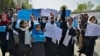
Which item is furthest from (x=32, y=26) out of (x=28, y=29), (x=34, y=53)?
(x=34, y=53)

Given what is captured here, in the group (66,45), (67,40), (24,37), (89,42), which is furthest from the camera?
(89,42)

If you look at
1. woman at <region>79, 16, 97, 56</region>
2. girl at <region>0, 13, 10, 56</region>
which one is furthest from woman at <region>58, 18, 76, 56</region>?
girl at <region>0, 13, 10, 56</region>

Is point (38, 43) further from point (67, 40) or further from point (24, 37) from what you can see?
point (67, 40)

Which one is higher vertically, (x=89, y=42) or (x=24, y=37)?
(x=24, y=37)

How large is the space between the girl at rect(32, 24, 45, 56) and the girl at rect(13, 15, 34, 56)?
16 cm

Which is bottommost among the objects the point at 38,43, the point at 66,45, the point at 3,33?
the point at 66,45

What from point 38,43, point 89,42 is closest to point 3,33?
point 38,43

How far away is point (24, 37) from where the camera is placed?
11.1 metres

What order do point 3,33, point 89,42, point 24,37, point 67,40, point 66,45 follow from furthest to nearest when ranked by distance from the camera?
point 3,33 → point 89,42 → point 66,45 → point 67,40 → point 24,37

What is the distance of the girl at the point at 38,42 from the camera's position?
1098 cm

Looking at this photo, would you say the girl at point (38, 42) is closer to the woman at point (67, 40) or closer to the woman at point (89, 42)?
the woman at point (67, 40)

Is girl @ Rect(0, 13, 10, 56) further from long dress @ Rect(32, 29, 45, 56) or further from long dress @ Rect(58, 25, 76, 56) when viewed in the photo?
long dress @ Rect(58, 25, 76, 56)

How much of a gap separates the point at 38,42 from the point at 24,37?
0.43 m

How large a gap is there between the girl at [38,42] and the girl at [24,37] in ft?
0.51
